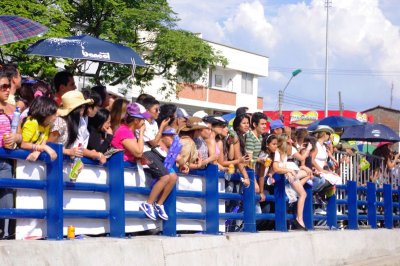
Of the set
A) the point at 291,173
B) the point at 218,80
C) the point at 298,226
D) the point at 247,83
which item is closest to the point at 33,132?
the point at 291,173

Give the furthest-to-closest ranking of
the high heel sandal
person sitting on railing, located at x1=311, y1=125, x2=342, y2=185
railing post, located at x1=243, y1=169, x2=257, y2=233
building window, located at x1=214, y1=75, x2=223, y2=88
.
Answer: building window, located at x1=214, y1=75, x2=223, y2=88 → person sitting on railing, located at x1=311, y1=125, x2=342, y2=185 → the high heel sandal → railing post, located at x1=243, y1=169, x2=257, y2=233

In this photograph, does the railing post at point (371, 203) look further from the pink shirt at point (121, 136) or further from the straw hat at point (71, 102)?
the straw hat at point (71, 102)

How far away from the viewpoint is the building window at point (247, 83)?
6391cm

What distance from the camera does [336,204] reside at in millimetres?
14391

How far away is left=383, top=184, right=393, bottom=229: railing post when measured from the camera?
A: 665 inches

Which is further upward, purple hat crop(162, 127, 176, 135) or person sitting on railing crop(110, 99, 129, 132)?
person sitting on railing crop(110, 99, 129, 132)

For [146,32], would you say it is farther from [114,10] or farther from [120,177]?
[120,177]

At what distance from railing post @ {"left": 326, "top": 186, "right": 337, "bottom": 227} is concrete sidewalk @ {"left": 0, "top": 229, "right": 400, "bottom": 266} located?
30cm

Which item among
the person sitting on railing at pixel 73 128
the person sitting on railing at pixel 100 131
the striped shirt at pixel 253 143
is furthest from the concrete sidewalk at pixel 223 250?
the striped shirt at pixel 253 143

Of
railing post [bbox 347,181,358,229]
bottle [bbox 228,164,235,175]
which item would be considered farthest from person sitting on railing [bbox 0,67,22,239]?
railing post [bbox 347,181,358,229]

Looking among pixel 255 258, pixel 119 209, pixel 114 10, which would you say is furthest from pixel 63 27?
pixel 119 209

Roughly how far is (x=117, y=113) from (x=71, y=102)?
120 cm

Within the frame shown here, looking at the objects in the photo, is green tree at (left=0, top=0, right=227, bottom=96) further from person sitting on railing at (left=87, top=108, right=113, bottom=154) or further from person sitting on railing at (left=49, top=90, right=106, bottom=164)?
person sitting on railing at (left=49, top=90, right=106, bottom=164)

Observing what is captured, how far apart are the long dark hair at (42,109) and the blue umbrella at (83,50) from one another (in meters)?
2.93
